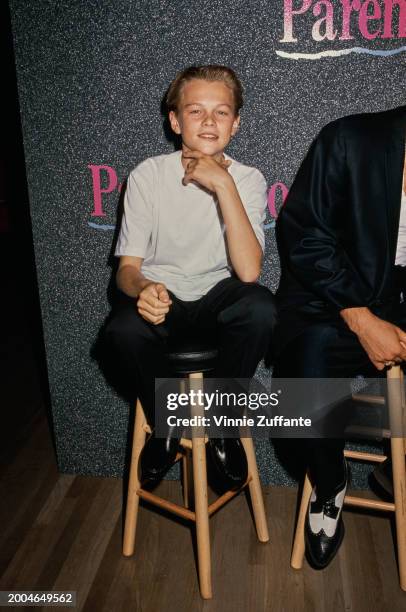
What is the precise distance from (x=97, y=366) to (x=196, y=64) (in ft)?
3.78

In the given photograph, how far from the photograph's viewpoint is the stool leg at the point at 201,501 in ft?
5.54

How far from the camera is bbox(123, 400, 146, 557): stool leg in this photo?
1.84 metres

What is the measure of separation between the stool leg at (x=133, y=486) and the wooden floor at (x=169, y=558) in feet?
0.18

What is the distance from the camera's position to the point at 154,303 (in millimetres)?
1532

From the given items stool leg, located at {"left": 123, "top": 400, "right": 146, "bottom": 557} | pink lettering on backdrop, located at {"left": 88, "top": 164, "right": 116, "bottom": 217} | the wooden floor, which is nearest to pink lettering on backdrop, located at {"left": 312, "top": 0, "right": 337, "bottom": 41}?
pink lettering on backdrop, located at {"left": 88, "top": 164, "right": 116, "bottom": 217}

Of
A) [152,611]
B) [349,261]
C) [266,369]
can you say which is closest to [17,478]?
[152,611]

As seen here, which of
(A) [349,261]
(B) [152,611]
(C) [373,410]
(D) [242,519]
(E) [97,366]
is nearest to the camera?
(B) [152,611]

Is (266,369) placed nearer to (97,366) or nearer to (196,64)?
(97,366)

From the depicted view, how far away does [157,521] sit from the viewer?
Result: 6.86 feet

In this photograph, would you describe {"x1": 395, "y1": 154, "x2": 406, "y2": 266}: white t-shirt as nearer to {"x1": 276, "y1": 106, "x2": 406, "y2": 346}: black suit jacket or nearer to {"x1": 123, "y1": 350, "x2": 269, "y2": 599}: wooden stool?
{"x1": 276, "y1": 106, "x2": 406, "y2": 346}: black suit jacket

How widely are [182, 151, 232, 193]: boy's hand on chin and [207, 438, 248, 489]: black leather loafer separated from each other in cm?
77

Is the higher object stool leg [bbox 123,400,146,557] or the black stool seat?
the black stool seat

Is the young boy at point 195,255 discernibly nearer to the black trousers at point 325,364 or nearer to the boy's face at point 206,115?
the boy's face at point 206,115

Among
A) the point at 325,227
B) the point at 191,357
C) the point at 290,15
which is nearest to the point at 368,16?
the point at 290,15
